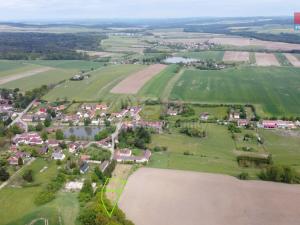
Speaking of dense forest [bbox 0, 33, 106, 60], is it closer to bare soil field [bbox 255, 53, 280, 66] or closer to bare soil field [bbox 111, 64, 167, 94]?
bare soil field [bbox 111, 64, 167, 94]

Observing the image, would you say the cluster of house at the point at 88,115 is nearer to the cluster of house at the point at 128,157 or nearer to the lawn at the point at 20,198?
the cluster of house at the point at 128,157

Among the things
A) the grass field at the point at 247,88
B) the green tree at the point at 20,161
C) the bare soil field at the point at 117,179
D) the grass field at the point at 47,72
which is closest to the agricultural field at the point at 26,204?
the green tree at the point at 20,161

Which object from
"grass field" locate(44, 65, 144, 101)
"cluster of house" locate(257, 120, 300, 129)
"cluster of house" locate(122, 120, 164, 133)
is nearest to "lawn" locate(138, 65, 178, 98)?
"grass field" locate(44, 65, 144, 101)

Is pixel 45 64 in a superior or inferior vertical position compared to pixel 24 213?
superior

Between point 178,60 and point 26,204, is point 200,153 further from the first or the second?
point 178,60

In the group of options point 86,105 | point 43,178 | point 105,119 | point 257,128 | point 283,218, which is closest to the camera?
point 283,218

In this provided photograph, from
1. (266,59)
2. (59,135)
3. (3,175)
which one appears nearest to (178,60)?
(266,59)

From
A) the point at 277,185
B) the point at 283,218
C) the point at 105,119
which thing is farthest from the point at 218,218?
the point at 105,119

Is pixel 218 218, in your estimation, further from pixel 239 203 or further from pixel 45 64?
pixel 45 64
